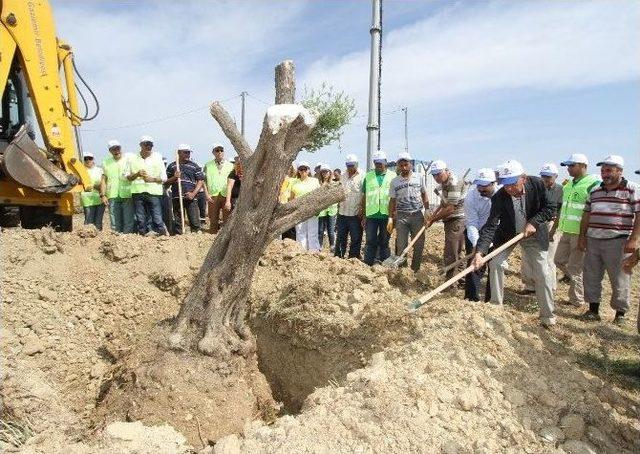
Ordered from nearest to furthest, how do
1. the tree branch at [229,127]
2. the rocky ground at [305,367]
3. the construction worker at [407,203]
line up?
the rocky ground at [305,367] < the tree branch at [229,127] < the construction worker at [407,203]

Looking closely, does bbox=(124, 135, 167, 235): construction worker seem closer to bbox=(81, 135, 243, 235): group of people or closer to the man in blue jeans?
bbox=(81, 135, 243, 235): group of people

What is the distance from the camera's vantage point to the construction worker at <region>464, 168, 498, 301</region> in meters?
4.98

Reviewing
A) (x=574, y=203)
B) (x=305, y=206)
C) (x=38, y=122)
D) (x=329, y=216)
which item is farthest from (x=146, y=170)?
(x=574, y=203)

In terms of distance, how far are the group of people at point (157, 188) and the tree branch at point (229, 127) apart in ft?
10.7

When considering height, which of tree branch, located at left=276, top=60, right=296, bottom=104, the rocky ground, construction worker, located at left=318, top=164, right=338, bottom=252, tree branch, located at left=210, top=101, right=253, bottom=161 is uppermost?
tree branch, located at left=276, top=60, right=296, bottom=104

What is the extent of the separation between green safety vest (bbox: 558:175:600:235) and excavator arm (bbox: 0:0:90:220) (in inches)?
250

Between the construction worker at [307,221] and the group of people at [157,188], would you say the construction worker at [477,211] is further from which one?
the group of people at [157,188]

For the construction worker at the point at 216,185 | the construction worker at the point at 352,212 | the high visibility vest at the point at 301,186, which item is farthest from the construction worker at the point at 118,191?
the construction worker at the point at 352,212

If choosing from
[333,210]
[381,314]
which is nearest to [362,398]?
[381,314]

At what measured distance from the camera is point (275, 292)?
4.36 metres

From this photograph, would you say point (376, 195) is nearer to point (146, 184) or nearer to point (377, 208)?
point (377, 208)

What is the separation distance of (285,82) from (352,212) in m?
3.94

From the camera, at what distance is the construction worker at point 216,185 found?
7656mm

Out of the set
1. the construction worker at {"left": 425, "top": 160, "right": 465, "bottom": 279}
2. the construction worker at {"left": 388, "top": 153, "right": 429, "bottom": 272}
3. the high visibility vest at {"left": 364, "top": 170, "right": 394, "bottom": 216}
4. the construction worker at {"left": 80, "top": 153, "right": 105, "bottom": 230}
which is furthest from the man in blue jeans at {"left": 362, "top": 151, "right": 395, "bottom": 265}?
the construction worker at {"left": 80, "top": 153, "right": 105, "bottom": 230}
